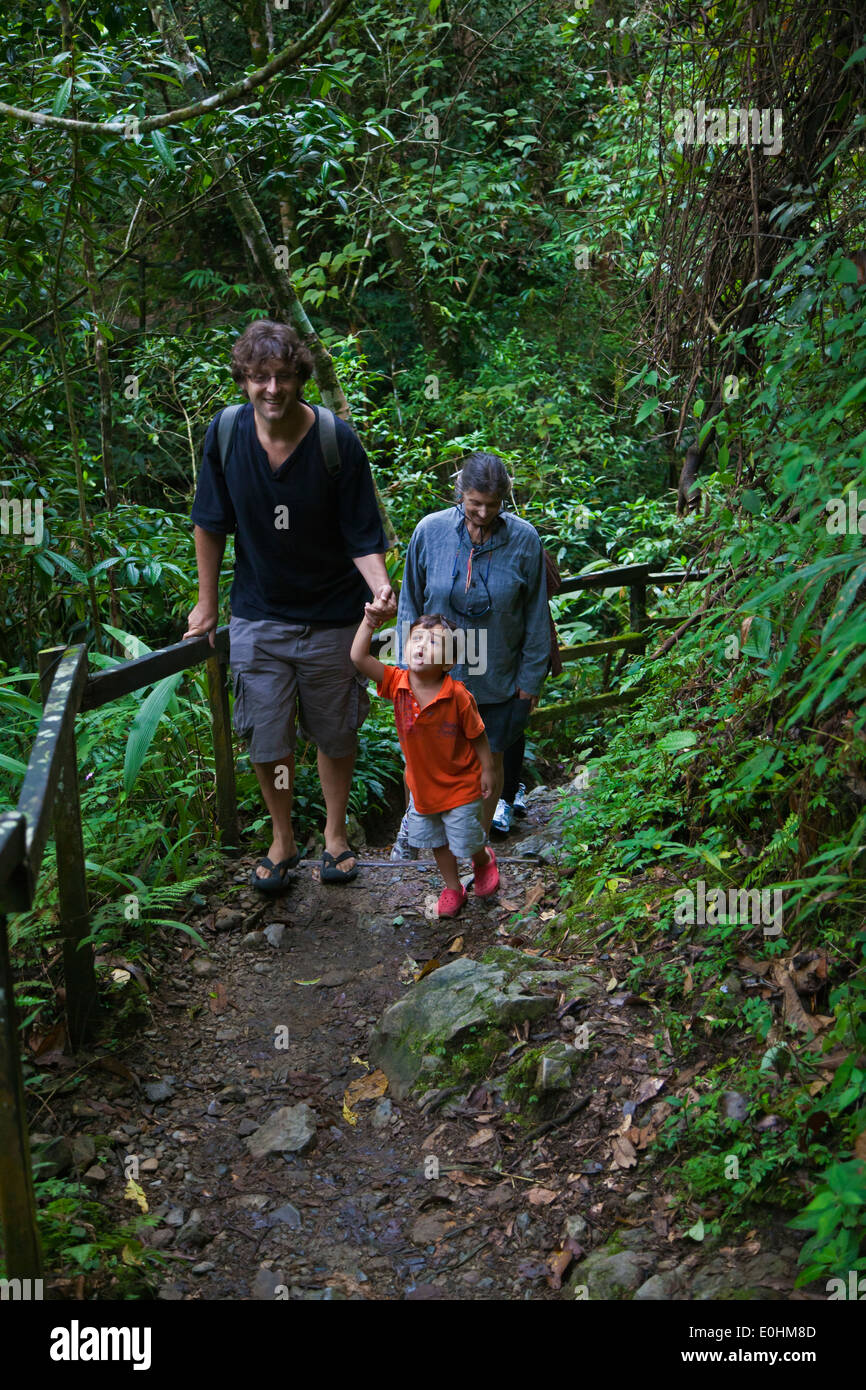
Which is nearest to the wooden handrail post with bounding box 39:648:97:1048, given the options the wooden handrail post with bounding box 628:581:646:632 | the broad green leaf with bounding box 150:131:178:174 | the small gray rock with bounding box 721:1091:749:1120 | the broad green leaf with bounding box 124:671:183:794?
the broad green leaf with bounding box 124:671:183:794

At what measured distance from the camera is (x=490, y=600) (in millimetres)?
4207

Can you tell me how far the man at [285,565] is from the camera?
3646 mm

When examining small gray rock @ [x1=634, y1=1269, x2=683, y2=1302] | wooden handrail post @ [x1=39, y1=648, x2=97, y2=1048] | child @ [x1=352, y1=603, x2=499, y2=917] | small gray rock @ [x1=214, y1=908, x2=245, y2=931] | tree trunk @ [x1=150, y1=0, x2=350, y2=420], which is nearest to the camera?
small gray rock @ [x1=634, y1=1269, x2=683, y2=1302]

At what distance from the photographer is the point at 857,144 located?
3.15 meters

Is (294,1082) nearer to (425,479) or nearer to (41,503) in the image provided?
(41,503)

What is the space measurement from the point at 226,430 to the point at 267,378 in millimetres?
342

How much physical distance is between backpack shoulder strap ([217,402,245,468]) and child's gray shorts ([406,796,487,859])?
4.79 ft

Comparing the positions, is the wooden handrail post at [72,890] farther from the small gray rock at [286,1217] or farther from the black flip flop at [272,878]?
the black flip flop at [272,878]

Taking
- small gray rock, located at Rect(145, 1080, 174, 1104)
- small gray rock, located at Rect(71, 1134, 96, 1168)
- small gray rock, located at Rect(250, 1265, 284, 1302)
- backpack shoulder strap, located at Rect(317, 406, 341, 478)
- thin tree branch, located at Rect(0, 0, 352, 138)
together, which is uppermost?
thin tree branch, located at Rect(0, 0, 352, 138)

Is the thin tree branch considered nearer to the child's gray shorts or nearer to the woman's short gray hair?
the woman's short gray hair

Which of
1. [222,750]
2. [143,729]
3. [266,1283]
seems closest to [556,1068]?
[266,1283]

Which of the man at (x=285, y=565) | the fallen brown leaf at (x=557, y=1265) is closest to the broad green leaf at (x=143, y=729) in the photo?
the man at (x=285, y=565)

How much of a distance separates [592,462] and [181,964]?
25.0 ft

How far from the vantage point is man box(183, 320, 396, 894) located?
3646 mm
